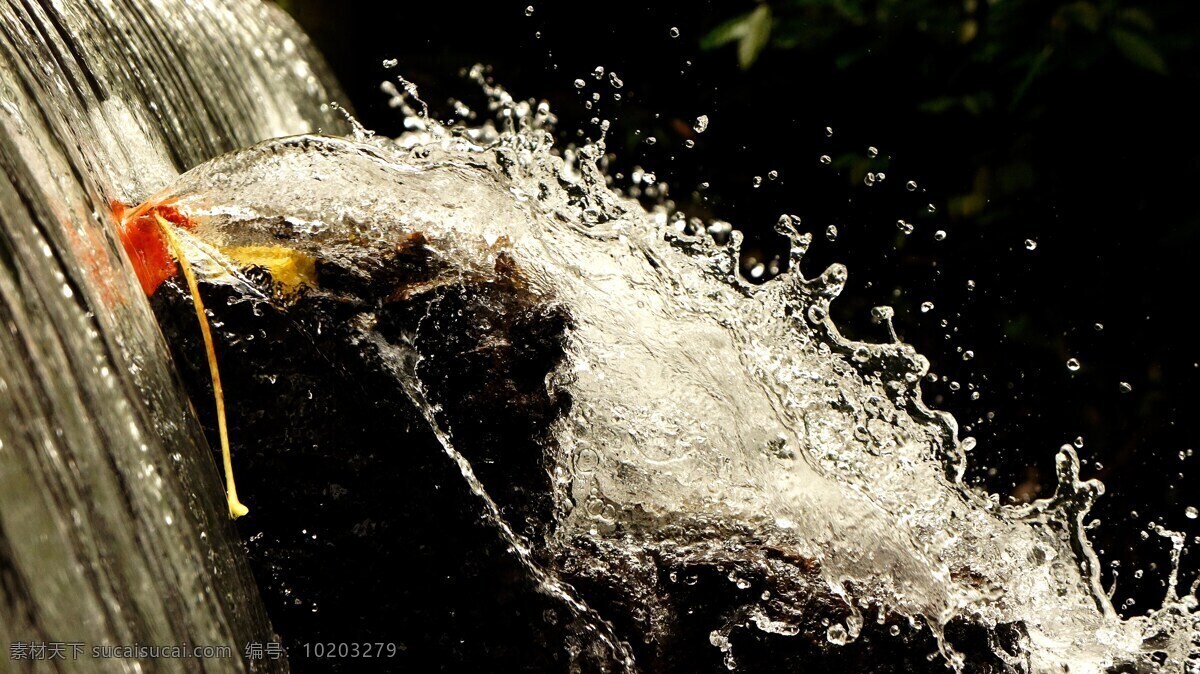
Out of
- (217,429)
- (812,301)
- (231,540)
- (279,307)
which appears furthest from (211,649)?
(812,301)

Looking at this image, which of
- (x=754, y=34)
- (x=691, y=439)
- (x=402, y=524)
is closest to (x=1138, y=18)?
(x=754, y=34)

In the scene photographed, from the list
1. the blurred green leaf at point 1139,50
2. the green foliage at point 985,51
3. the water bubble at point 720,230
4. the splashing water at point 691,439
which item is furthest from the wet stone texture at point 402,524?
the water bubble at point 720,230

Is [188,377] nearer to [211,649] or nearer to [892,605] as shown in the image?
[211,649]

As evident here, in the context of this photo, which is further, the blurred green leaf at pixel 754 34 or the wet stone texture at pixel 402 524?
the blurred green leaf at pixel 754 34

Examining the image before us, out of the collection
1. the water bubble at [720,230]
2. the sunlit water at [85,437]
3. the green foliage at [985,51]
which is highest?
the sunlit water at [85,437]

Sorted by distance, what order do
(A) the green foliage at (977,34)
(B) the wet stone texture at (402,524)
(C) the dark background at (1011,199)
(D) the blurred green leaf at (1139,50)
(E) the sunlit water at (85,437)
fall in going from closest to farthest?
1. (E) the sunlit water at (85,437)
2. (B) the wet stone texture at (402,524)
3. (D) the blurred green leaf at (1139,50)
4. (A) the green foliage at (977,34)
5. (C) the dark background at (1011,199)

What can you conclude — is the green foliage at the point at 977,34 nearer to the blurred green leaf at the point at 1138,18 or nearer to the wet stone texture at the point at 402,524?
the blurred green leaf at the point at 1138,18

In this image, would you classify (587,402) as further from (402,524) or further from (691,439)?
(402,524)
